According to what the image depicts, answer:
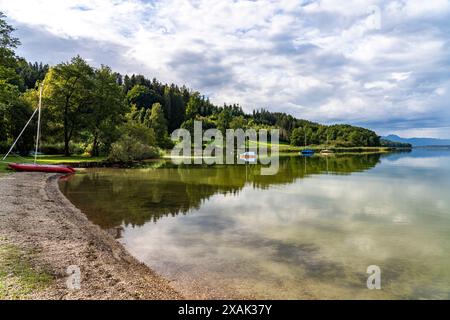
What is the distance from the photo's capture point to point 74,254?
10500mm

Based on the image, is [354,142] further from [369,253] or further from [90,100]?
[369,253]

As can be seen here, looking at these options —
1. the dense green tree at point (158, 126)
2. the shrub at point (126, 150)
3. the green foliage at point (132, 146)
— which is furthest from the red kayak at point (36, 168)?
the dense green tree at point (158, 126)

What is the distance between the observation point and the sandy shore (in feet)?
26.5

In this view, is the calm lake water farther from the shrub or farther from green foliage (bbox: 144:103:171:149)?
green foliage (bbox: 144:103:171:149)

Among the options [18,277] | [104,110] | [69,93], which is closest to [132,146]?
[104,110]

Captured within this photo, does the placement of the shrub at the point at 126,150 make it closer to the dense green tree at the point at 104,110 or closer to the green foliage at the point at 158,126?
the dense green tree at the point at 104,110

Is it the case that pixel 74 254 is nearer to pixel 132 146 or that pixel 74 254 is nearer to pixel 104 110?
pixel 132 146

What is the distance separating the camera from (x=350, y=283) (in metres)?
9.48

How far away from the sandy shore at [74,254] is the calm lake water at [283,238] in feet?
2.43

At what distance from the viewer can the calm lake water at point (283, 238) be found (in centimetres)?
941
